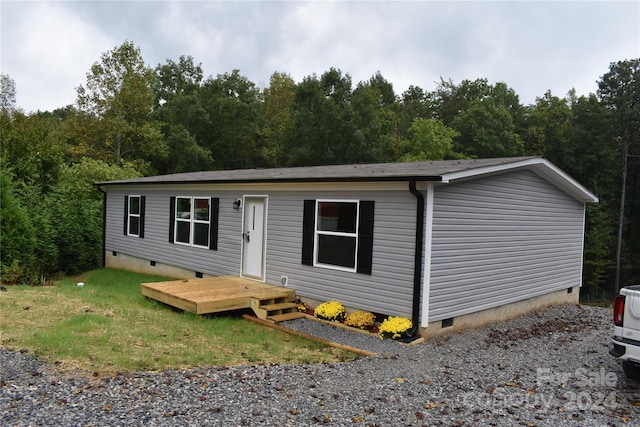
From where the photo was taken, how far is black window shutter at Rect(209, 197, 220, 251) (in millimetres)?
10531

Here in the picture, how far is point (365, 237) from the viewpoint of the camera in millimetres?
7641

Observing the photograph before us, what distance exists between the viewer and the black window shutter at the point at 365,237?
758cm

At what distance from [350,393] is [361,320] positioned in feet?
9.12

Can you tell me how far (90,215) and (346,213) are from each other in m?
10.9

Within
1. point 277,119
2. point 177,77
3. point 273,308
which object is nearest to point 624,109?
point 277,119

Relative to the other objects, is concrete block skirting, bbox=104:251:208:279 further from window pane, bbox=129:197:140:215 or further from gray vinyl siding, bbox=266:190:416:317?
gray vinyl siding, bbox=266:190:416:317

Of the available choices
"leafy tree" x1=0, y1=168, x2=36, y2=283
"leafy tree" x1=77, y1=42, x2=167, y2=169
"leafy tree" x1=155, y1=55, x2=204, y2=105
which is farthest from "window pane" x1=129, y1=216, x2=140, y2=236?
"leafy tree" x1=155, y1=55, x2=204, y2=105

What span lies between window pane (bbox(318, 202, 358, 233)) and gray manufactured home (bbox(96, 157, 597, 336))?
0.02m

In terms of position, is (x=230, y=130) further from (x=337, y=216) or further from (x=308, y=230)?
(x=337, y=216)

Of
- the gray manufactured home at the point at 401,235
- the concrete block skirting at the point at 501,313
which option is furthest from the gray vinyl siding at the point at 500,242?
the concrete block skirting at the point at 501,313

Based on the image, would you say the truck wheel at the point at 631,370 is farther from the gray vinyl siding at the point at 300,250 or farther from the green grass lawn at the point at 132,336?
the green grass lawn at the point at 132,336

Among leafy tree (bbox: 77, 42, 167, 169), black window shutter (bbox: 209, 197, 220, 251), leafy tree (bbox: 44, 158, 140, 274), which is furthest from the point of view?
leafy tree (bbox: 77, 42, 167, 169)

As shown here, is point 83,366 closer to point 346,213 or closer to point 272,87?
point 346,213

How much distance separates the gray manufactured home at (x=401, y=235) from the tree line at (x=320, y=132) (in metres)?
9.96
